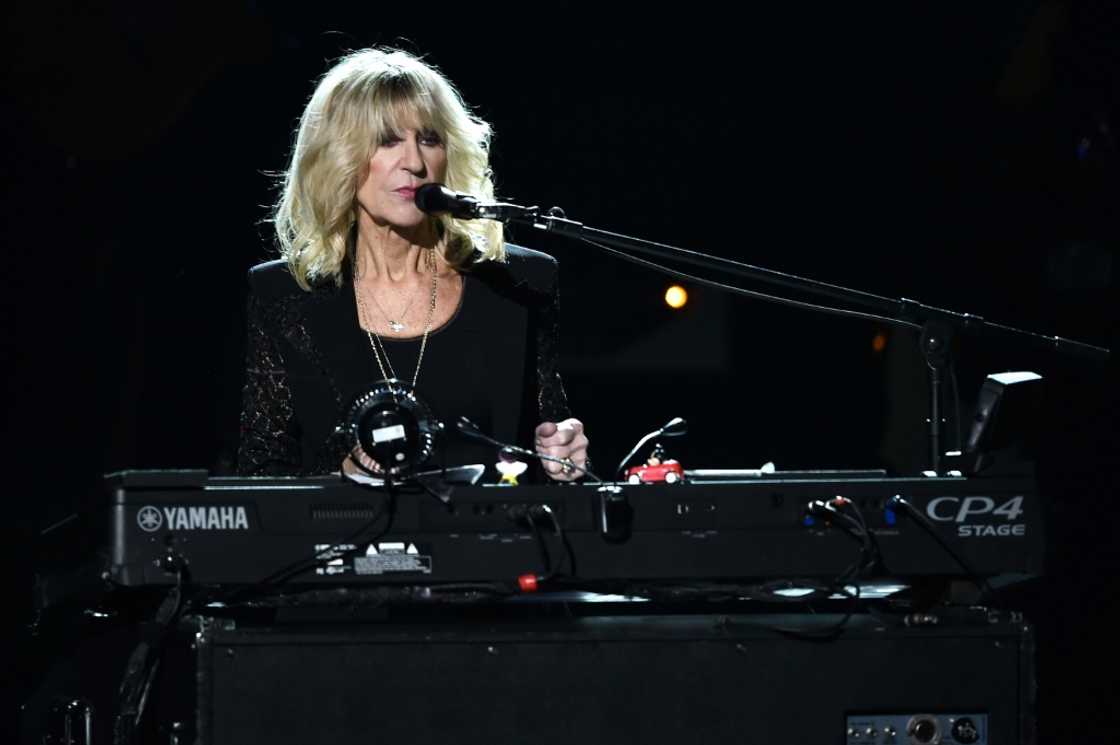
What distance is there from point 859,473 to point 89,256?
2.43 metres

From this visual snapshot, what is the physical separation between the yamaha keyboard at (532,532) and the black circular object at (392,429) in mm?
41

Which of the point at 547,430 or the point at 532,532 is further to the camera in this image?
the point at 547,430

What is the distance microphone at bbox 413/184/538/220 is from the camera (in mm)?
1697

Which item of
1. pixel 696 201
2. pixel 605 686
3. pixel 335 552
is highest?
pixel 696 201

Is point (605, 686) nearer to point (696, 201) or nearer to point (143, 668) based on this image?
point (143, 668)

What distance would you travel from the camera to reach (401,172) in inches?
86.1

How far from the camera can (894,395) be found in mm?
3832

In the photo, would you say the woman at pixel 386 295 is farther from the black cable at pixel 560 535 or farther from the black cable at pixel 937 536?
the black cable at pixel 937 536

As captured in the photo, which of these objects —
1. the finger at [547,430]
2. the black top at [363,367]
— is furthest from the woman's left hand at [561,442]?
the black top at [363,367]

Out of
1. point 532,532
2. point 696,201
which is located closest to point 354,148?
point 532,532

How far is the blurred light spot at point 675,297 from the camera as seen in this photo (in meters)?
3.86

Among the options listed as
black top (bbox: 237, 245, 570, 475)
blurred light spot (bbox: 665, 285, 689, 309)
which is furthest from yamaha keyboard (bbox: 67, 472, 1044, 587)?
blurred light spot (bbox: 665, 285, 689, 309)

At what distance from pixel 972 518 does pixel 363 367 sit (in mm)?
1026

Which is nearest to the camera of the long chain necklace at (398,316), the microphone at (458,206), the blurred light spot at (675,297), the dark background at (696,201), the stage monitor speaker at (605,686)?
the stage monitor speaker at (605,686)
